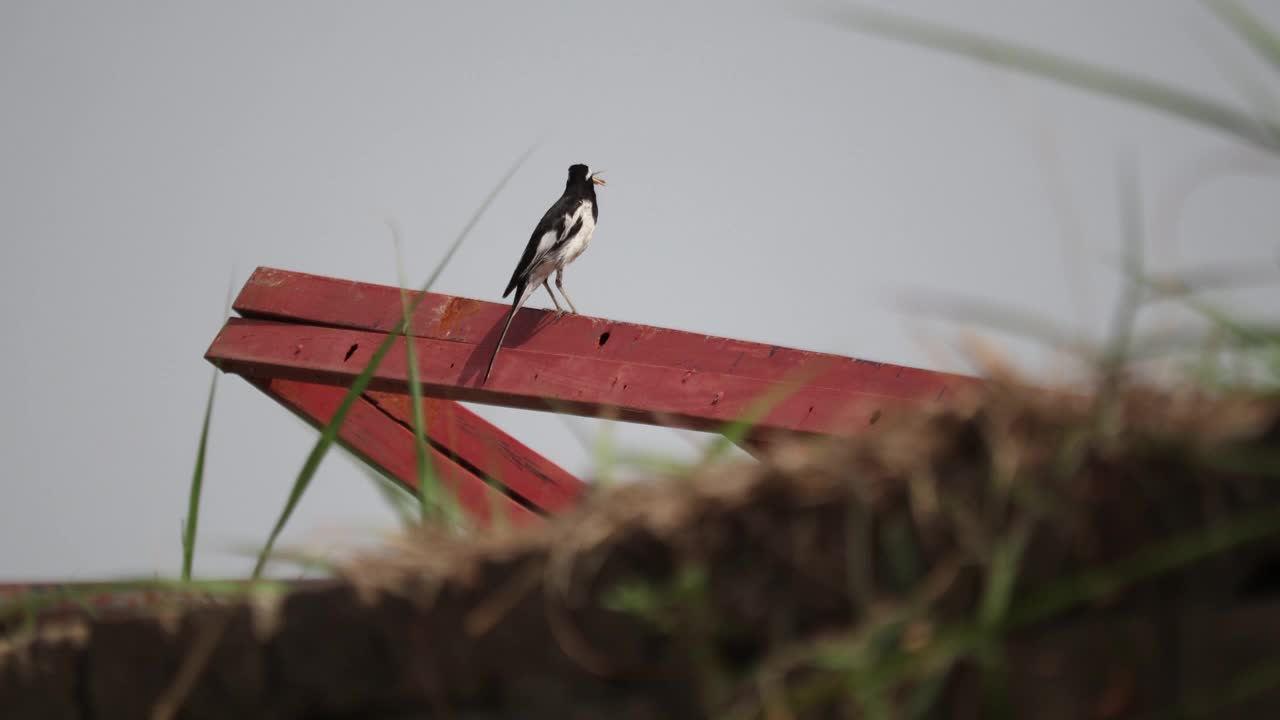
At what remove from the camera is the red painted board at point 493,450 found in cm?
272

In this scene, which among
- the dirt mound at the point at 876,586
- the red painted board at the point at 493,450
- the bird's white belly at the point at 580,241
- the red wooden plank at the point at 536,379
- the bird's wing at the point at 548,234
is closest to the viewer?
the dirt mound at the point at 876,586

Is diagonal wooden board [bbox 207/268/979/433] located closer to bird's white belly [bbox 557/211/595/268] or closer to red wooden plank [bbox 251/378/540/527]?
red wooden plank [bbox 251/378/540/527]

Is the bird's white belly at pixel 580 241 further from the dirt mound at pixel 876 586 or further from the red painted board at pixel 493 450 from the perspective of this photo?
the dirt mound at pixel 876 586

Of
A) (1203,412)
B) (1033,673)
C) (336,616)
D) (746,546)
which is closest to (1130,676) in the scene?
(1033,673)

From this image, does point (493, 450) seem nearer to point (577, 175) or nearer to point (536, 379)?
point (536, 379)

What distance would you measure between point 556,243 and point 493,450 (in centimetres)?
483

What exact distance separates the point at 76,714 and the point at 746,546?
2.88 ft

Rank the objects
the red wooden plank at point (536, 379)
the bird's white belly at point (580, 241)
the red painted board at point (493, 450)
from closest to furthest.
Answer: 1. the red wooden plank at point (536, 379)
2. the red painted board at point (493, 450)
3. the bird's white belly at point (580, 241)

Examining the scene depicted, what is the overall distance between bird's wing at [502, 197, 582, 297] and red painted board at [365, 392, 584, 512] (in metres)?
3.95

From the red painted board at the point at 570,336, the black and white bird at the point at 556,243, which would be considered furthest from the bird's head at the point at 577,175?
the red painted board at the point at 570,336

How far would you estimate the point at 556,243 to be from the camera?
7.43 meters

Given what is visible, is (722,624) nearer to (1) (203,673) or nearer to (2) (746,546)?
(2) (746,546)

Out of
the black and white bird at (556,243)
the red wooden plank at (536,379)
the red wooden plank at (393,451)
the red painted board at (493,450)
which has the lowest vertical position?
the red wooden plank at (393,451)

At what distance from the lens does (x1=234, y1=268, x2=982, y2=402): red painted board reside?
2.66 m
